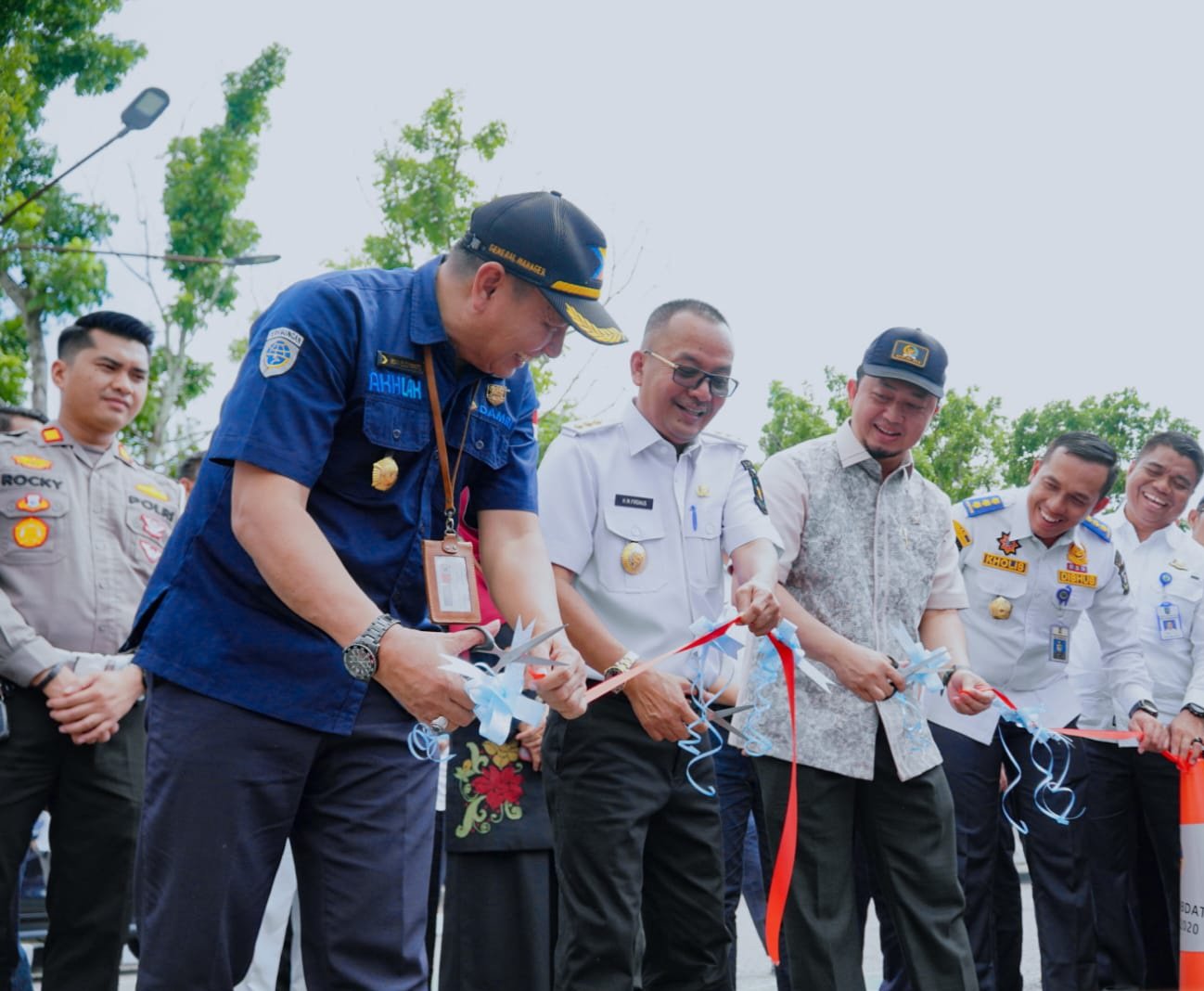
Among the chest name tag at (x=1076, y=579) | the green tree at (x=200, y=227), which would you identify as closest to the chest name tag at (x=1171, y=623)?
the chest name tag at (x=1076, y=579)

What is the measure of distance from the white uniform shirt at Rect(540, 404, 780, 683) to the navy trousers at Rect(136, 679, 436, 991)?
1.30m

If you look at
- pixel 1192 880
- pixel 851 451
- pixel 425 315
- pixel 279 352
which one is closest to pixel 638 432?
pixel 851 451

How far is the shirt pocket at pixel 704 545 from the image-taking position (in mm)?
4098

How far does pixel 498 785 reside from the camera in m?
4.44

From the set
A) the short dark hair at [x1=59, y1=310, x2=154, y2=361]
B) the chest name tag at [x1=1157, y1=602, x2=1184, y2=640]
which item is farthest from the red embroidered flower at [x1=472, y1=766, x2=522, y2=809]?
the chest name tag at [x1=1157, y1=602, x2=1184, y2=640]

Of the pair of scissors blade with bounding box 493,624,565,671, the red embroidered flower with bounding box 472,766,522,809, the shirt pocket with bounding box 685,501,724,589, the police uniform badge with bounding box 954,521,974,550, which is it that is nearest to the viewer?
the pair of scissors blade with bounding box 493,624,565,671

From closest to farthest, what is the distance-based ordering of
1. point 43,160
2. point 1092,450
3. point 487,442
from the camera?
point 487,442 < point 1092,450 < point 43,160

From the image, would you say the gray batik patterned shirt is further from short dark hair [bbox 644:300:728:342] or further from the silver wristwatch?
the silver wristwatch

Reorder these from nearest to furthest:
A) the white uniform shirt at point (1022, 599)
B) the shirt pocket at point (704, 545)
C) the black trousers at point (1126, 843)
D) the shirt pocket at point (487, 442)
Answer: the shirt pocket at point (487, 442) → the shirt pocket at point (704, 545) → the white uniform shirt at point (1022, 599) → the black trousers at point (1126, 843)

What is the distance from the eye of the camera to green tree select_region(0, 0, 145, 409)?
1184 cm

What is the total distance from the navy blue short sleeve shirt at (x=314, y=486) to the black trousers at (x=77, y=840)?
5.23 feet

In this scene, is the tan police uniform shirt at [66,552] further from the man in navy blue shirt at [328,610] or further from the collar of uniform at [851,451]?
the collar of uniform at [851,451]

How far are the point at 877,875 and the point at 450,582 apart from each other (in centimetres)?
210

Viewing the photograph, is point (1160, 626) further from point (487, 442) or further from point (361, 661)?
point (361, 661)
